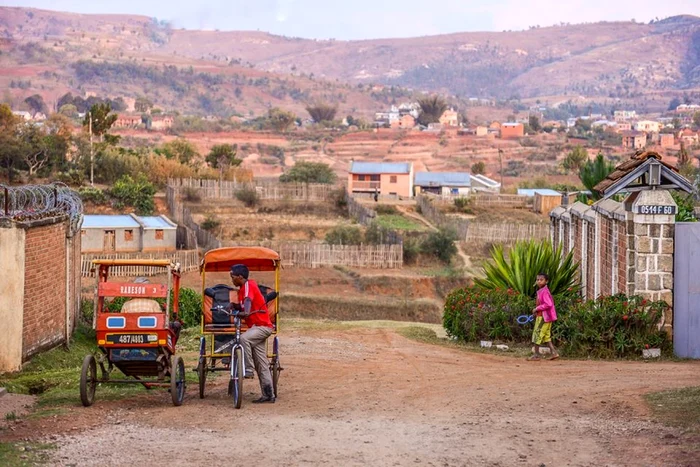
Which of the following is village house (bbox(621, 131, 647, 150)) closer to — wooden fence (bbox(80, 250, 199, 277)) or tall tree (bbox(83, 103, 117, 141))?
tall tree (bbox(83, 103, 117, 141))

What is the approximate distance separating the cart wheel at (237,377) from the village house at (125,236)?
38.7 m

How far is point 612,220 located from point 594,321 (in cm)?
198

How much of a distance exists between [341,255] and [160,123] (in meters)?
109

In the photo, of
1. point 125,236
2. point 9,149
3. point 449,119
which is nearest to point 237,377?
point 125,236

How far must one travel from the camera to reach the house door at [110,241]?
2008 inches

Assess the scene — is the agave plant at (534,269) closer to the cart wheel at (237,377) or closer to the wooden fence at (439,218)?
the cart wheel at (237,377)

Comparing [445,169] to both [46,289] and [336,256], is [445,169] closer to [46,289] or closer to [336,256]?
[336,256]

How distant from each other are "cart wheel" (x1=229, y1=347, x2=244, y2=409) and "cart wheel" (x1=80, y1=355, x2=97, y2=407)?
1540mm

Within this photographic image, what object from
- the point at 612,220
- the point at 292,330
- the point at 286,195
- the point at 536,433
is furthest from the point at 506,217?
the point at 536,433

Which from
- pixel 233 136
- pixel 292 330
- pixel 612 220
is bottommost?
pixel 292 330

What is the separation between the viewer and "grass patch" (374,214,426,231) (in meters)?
62.5

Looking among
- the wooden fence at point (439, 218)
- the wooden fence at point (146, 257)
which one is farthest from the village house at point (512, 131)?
the wooden fence at point (146, 257)

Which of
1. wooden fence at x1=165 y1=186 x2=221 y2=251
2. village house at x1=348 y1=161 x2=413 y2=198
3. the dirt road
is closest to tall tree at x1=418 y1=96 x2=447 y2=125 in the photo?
village house at x1=348 y1=161 x2=413 y2=198

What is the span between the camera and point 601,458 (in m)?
9.79
